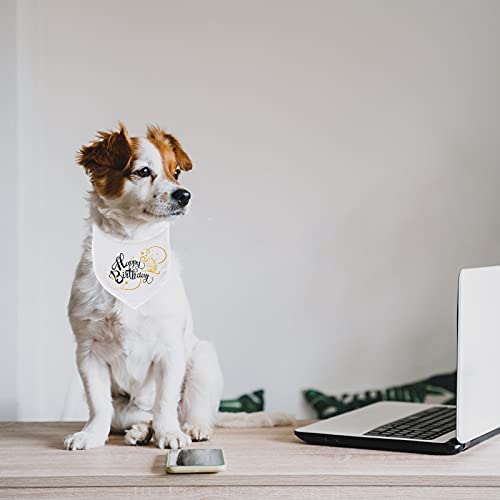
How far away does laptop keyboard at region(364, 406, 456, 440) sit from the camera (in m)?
1.31

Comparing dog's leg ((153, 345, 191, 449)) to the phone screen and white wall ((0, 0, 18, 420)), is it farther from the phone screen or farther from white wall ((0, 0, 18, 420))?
white wall ((0, 0, 18, 420))

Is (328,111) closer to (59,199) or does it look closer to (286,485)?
(59,199)

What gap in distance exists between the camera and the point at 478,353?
4.16ft

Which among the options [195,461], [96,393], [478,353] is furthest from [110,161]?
[478,353]

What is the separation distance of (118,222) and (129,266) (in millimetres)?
73

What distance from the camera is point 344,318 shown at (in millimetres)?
2021

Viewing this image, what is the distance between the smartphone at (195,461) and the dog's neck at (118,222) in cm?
35

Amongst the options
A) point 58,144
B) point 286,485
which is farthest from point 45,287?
point 286,485

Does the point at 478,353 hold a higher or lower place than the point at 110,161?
lower

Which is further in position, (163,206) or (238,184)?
(238,184)

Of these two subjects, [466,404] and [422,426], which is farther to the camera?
[422,426]

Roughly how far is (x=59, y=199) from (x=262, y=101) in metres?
0.54

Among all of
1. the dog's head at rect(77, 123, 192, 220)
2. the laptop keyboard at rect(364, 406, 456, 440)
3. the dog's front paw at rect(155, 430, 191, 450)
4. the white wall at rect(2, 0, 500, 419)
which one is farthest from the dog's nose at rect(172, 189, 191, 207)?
the white wall at rect(2, 0, 500, 419)

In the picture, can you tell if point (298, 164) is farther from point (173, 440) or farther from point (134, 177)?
point (173, 440)
